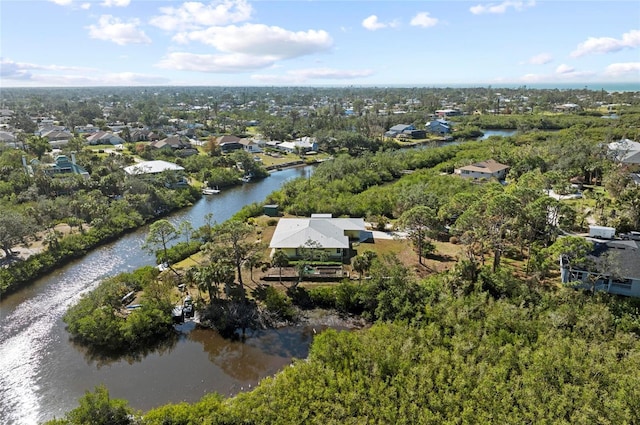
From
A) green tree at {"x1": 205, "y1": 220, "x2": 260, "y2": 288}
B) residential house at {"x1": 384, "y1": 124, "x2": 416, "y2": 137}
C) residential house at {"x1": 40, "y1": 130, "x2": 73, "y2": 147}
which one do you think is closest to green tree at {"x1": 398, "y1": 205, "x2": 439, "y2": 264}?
green tree at {"x1": 205, "y1": 220, "x2": 260, "y2": 288}

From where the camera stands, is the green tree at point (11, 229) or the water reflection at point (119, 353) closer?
the water reflection at point (119, 353)

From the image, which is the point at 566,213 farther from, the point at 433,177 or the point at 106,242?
the point at 106,242

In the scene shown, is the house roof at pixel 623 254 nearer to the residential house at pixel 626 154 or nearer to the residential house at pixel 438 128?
the residential house at pixel 626 154

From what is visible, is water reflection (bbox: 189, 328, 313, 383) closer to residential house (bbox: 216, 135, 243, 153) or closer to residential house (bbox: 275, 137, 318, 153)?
residential house (bbox: 275, 137, 318, 153)

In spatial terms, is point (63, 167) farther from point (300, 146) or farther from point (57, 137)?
point (300, 146)

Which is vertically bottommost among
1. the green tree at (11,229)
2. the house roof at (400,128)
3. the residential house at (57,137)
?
the green tree at (11,229)

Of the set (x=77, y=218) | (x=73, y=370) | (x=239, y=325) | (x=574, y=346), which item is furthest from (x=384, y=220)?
(x=77, y=218)

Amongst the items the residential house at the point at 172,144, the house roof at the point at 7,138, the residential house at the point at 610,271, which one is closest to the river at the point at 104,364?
the residential house at the point at 610,271

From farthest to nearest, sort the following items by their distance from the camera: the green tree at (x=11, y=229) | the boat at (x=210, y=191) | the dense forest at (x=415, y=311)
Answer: the boat at (x=210, y=191) < the green tree at (x=11, y=229) < the dense forest at (x=415, y=311)
